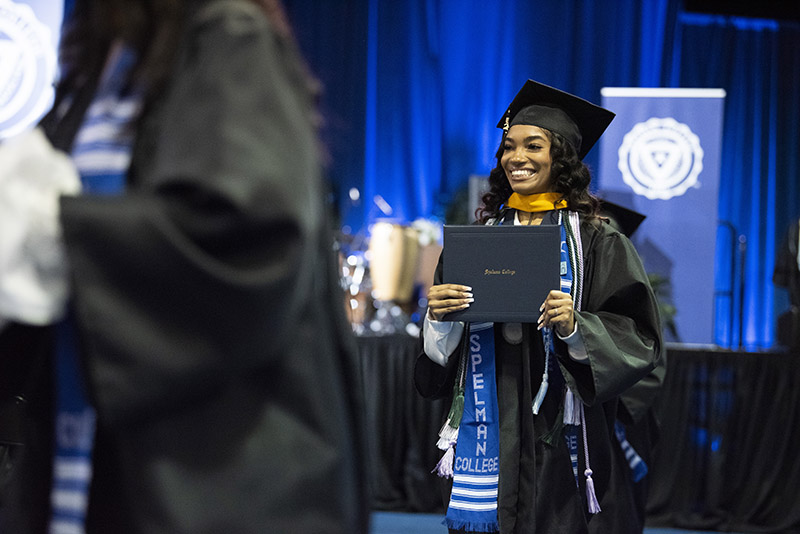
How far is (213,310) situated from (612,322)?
5.97 feet

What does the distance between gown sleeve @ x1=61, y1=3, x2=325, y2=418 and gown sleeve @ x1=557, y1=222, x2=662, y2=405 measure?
1.59 m

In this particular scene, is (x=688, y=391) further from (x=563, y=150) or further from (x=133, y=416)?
(x=133, y=416)

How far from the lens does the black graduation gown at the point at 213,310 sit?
2.94 ft

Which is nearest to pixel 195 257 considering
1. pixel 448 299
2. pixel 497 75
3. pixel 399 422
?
pixel 448 299

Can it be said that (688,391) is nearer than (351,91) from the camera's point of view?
Yes

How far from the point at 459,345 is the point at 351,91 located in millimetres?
7058

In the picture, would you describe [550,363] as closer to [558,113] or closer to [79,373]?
[558,113]

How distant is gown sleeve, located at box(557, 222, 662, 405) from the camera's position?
2.36 m

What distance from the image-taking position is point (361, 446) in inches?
42.2

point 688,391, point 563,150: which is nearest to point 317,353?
point 563,150

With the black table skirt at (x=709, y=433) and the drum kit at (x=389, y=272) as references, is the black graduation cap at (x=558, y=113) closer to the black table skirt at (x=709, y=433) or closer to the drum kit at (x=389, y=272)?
the black table skirt at (x=709, y=433)

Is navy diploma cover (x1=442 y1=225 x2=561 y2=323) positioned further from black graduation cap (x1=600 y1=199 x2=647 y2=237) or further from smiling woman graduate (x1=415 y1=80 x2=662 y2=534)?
black graduation cap (x1=600 y1=199 x2=647 y2=237)

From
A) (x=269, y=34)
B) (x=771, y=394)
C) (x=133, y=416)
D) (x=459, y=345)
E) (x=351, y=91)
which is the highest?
(x=351, y=91)

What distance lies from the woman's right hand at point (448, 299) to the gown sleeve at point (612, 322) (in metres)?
0.33
